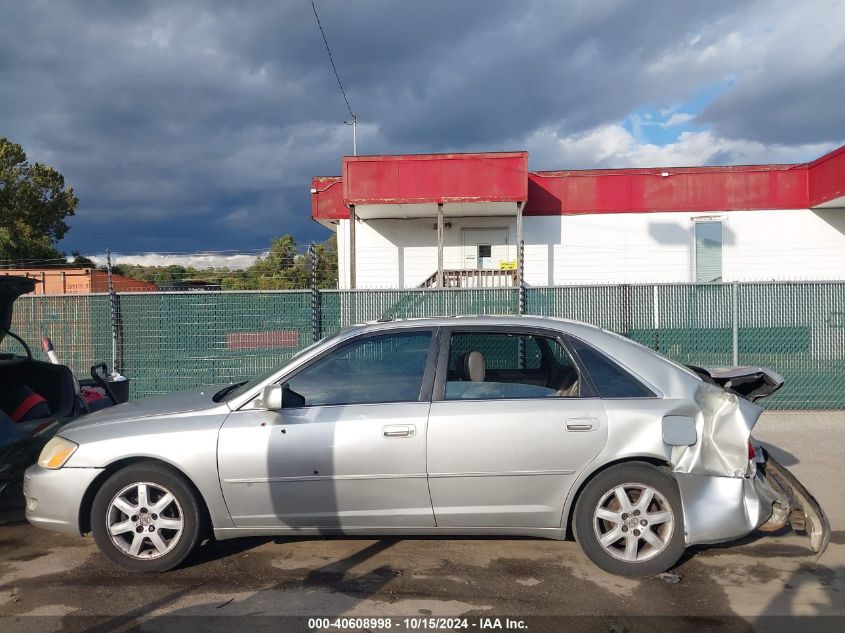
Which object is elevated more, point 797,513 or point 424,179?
point 424,179

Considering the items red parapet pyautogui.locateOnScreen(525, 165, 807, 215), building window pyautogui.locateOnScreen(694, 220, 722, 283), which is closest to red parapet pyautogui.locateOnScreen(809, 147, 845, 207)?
red parapet pyautogui.locateOnScreen(525, 165, 807, 215)

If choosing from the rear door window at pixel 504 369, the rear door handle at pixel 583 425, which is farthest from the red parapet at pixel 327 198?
the rear door handle at pixel 583 425

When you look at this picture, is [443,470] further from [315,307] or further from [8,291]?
[315,307]

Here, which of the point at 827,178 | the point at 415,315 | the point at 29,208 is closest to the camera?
the point at 415,315

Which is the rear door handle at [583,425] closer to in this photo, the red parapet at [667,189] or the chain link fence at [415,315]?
the chain link fence at [415,315]

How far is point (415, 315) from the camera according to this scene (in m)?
9.49

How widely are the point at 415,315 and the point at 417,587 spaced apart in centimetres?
574

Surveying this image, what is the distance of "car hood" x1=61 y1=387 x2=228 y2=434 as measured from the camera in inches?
171

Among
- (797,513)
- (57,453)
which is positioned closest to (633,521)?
(797,513)

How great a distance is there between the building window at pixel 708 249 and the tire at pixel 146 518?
53.6ft

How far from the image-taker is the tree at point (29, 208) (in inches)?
1113

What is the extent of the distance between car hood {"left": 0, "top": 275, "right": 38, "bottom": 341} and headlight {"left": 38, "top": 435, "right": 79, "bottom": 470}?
66.1 inches

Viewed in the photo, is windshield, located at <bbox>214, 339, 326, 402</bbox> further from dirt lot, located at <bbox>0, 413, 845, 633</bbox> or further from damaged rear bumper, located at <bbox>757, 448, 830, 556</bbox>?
damaged rear bumper, located at <bbox>757, 448, 830, 556</bbox>

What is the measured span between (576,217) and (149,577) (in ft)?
51.0
